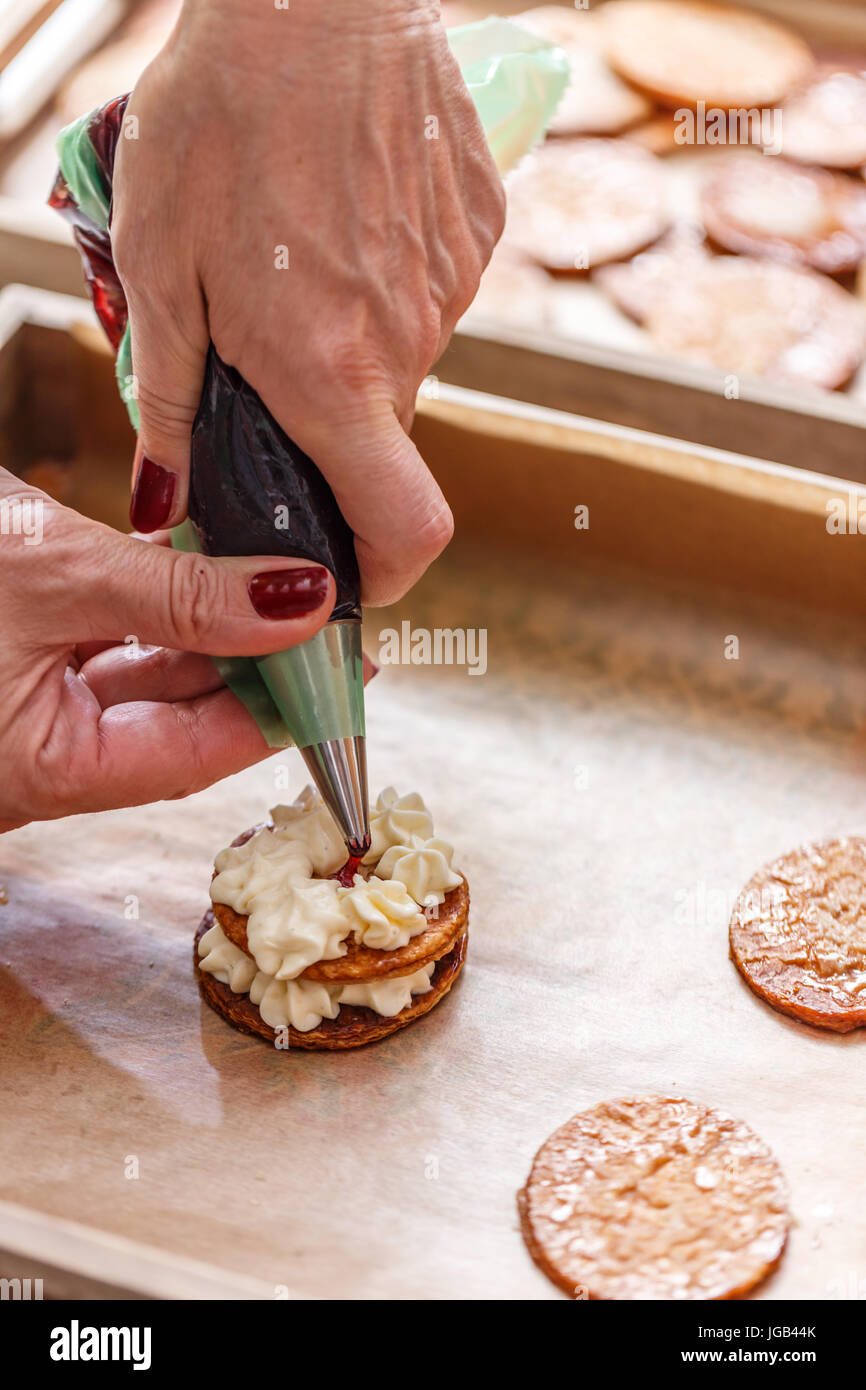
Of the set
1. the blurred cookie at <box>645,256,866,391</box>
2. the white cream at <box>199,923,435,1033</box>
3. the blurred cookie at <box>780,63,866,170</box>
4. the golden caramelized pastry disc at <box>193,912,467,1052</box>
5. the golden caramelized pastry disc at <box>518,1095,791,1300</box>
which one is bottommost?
the golden caramelized pastry disc at <box>518,1095,791,1300</box>

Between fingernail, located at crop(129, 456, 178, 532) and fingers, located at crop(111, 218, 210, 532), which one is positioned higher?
fingers, located at crop(111, 218, 210, 532)

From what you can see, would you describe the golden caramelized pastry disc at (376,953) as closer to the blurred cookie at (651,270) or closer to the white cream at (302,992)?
the white cream at (302,992)

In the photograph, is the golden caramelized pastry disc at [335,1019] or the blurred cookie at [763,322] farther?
the blurred cookie at [763,322]

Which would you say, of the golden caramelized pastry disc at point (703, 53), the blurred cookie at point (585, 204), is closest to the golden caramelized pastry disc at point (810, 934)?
the blurred cookie at point (585, 204)

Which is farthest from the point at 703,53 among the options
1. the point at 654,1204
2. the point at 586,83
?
the point at 654,1204

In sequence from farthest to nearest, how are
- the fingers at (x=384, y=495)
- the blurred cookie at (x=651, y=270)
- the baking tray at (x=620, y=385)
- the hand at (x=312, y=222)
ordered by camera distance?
the blurred cookie at (x=651, y=270) → the baking tray at (x=620, y=385) → the fingers at (x=384, y=495) → the hand at (x=312, y=222)

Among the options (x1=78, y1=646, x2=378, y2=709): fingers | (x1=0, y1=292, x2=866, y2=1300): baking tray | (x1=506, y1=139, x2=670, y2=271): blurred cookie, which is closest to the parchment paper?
(x1=0, y1=292, x2=866, y2=1300): baking tray

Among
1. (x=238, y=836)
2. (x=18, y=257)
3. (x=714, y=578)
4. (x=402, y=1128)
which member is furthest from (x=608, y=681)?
(x=18, y=257)

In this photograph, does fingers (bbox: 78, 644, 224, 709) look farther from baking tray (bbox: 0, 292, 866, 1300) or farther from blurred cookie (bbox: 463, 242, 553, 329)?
blurred cookie (bbox: 463, 242, 553, 329)
